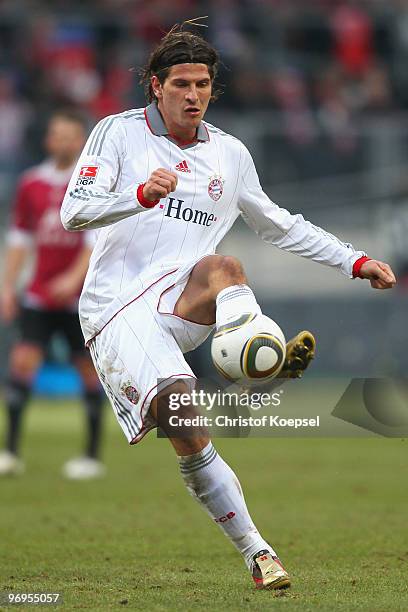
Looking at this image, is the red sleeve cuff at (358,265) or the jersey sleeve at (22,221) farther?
the jersey sleeve at (22,221)

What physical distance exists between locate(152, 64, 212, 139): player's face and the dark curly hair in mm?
30

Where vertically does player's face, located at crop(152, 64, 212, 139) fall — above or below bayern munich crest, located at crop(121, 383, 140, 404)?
above

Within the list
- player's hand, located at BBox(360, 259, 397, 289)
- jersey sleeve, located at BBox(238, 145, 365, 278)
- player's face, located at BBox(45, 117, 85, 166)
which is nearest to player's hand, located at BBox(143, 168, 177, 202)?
jersey sleeve, located at BBox(238, 145, 365, 278)

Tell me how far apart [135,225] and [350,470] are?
5115 mm

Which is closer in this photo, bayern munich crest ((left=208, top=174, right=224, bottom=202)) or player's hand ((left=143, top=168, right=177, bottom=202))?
player's hand ((left=143, top=168, right=177, bottom=202))

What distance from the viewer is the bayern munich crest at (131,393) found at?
496 cm

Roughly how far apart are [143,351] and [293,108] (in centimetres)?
1359

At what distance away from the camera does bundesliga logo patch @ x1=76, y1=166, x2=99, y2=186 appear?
491cm

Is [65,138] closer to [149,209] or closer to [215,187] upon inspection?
[215,187]

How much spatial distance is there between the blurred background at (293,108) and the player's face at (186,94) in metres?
8.53

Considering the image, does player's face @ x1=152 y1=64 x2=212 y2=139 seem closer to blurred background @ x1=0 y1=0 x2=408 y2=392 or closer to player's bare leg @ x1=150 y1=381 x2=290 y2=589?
player's bare leg @ x1=150 y1=381 x2=290 y2=589

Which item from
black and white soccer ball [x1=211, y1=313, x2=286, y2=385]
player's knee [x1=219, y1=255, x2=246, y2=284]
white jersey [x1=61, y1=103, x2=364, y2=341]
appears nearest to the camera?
black and white soccer ball [x1=211, y1=313, x2=286, y2=385]

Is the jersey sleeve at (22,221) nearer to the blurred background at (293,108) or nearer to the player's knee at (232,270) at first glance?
the blurred background at (293,108)

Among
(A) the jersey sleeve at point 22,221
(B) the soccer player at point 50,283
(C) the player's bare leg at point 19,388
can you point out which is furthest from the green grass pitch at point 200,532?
(A) the jersey sleeve at point 22,221
